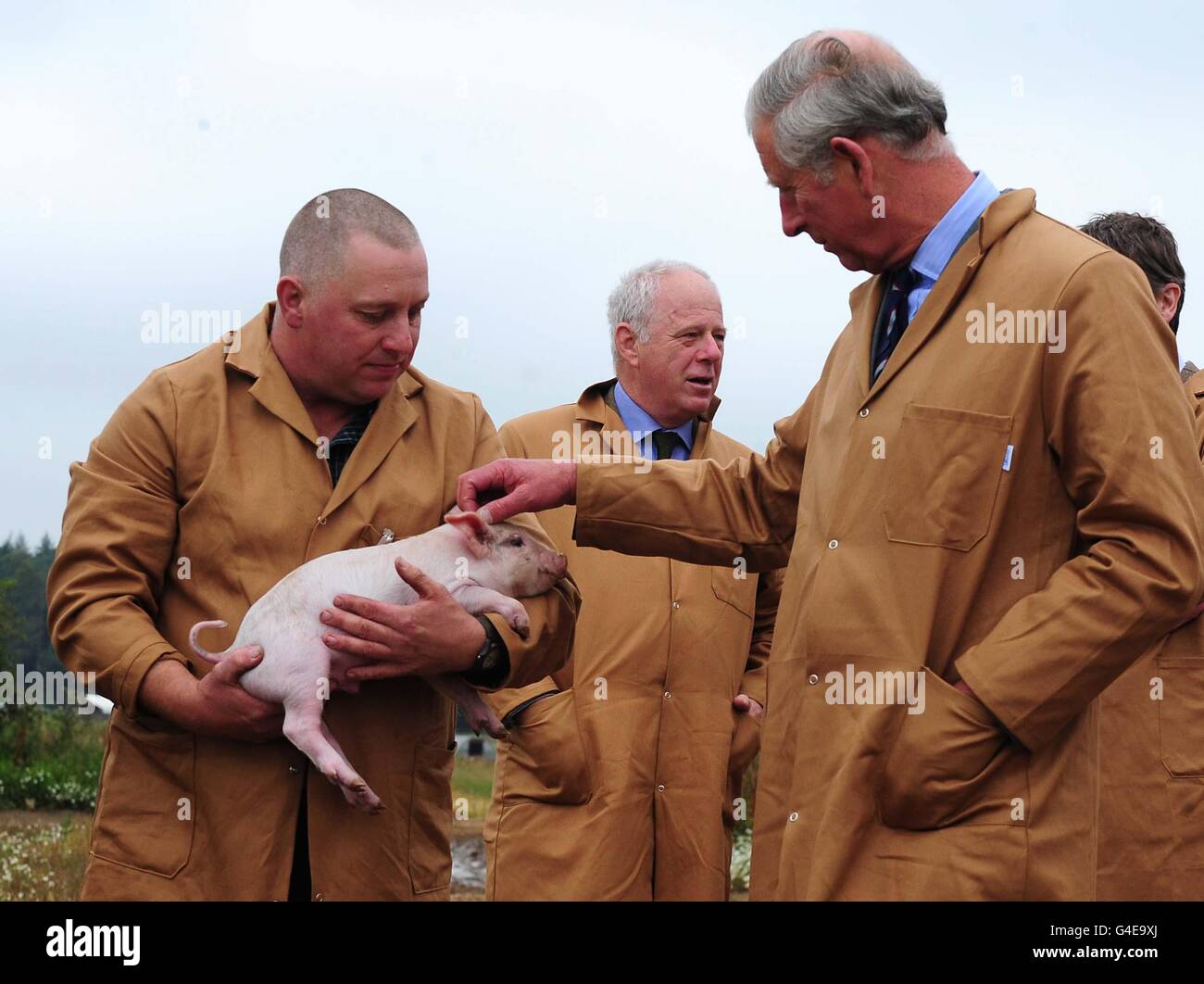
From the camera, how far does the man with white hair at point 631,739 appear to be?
17.7 ft

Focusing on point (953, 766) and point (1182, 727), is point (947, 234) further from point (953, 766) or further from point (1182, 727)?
point (1182, 727)

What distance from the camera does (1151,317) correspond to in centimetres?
332

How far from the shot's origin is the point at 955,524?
3.35m

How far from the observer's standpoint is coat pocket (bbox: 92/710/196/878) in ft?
12.5

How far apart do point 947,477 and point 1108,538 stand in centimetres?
37

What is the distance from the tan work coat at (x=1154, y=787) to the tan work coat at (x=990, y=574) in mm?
1806

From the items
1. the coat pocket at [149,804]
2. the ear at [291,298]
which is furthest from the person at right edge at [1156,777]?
the coat pocket at [149,804]

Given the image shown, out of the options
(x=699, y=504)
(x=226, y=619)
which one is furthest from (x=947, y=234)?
(x=226, y=619)

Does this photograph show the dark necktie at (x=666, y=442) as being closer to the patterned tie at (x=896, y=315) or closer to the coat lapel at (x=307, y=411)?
the coat lapel at (x=307, y=411)

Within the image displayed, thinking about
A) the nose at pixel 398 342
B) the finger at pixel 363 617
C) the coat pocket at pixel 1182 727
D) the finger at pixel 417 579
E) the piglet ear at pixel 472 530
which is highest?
the nose at pixel 398 342

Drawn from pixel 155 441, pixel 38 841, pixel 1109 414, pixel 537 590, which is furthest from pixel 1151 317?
pixel 38 841
